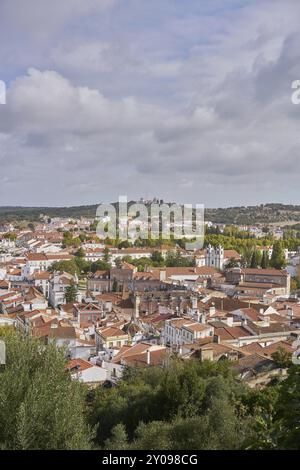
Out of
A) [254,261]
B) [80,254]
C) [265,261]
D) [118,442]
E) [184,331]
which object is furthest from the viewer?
[80,254]

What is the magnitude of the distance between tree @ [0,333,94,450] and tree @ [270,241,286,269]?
1627 inches

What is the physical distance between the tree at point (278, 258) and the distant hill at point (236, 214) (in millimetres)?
53148

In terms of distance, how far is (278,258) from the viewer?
47875 millimetres

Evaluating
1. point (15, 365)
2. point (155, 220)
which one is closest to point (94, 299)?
point (15, 365)

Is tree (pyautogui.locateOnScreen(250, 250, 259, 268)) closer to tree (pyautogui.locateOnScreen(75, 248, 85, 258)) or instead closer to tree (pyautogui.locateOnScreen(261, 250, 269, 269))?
tree (pyautogui.locateOnScreen(261, 250, 269, 269))

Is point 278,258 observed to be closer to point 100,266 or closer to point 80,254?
point 100,266

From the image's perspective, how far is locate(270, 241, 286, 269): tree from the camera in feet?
154

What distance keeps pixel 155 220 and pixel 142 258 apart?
3313 cm

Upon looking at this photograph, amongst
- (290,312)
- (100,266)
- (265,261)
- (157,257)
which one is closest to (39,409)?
(290,312)

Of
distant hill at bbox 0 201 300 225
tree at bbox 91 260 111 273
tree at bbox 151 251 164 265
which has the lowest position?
tree at bbox 91 260 111 273

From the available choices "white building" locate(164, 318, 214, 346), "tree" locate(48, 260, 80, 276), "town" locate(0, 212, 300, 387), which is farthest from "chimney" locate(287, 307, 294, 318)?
"tree" locate(48, 260, 80, 276)

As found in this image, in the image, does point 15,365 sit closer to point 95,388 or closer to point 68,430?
point 68,430

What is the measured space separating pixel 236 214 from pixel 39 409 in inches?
4762

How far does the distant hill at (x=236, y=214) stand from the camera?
4446 inches
